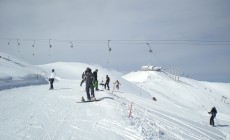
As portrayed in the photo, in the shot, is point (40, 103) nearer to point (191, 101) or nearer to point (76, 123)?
point (76, 123)

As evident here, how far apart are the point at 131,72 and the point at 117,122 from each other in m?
104

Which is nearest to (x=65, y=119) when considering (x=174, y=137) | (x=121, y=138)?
(x=121, y=138)

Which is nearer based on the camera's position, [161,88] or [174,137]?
[174,137]

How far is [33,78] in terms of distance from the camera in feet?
134

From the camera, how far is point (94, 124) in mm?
14828

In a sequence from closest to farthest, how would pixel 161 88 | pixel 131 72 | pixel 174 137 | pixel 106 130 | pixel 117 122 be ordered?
pixel 106 130
pixel 117 122
pixel 174 137
pixel 161 88
pixel 131 72

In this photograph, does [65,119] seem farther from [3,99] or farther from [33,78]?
[33,78]

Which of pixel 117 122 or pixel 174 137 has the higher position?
pixel 117 122

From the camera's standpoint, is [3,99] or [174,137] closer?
[174,137]

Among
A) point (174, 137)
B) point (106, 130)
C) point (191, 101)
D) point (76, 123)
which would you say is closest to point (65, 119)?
point (76, 123)

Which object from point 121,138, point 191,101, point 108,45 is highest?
point 108,45

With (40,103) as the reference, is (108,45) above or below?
above

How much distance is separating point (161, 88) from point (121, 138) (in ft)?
206

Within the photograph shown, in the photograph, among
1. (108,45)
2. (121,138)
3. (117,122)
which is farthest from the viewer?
(108,45)
